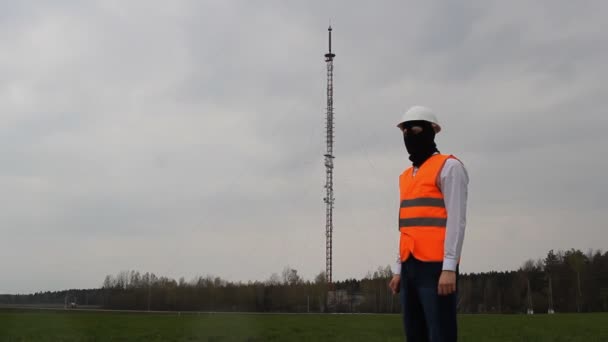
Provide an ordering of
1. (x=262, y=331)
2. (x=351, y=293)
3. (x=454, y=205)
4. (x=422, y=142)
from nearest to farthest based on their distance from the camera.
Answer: (x=454, y=205)
(x=422, y=142)
(x=262, y=331)
(x=351, y=293)

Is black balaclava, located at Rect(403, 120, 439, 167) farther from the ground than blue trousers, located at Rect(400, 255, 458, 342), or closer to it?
farther from the ground

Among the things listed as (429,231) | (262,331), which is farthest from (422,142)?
(262,331)

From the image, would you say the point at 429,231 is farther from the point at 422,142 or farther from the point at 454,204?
the point at 422,142

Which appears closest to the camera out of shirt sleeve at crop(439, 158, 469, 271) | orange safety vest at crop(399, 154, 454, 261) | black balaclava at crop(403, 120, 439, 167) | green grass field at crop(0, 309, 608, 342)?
shirt sleeve at crop(439, 158, 469, 271)

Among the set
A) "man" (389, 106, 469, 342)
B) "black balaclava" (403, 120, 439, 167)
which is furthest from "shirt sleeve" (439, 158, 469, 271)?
"black balaclava" (403, 120, 439, 167)

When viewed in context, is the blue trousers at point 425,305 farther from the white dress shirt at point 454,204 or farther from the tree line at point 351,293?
the tree line at point 351,293

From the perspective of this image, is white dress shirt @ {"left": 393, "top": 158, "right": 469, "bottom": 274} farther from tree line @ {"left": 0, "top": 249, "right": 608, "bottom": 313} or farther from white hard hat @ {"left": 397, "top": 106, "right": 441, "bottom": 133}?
tree line @ {"left": 0, "top": 249, "right": 608, "bottom": 313}

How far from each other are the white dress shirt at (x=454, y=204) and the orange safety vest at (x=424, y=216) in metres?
0.07

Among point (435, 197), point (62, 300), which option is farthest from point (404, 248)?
point (62, 300)

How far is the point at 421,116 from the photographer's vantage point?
513 centimetres

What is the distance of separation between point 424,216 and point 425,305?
0.68m

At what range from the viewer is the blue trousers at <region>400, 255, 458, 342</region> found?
4.71 metres

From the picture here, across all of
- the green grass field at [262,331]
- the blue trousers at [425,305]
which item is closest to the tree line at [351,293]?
the green grass field at [262,331]

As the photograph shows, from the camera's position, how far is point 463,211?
4.79m
